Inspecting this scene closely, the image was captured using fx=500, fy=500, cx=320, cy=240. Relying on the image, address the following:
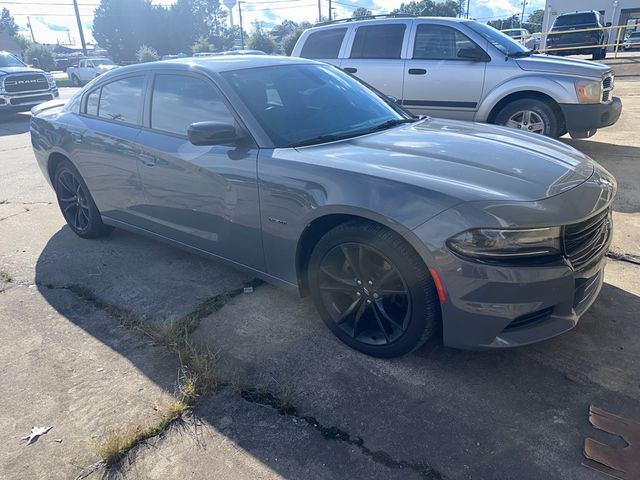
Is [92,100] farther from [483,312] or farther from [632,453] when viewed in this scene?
[632,453]

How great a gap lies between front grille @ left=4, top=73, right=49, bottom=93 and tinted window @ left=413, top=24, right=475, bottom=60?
11.9m

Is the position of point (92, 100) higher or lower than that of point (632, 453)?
higher

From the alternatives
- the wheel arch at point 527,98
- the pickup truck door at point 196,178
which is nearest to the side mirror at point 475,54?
the wheel arch at point 527,98

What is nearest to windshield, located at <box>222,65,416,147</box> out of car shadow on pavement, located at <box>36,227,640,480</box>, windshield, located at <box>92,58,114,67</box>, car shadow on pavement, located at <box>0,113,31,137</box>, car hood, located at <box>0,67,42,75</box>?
car shadow on pavement, located at <box>36,227,640,480</box>

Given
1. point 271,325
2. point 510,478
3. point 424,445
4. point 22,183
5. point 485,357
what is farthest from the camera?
point 22,183

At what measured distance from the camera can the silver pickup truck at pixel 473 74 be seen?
6.39m

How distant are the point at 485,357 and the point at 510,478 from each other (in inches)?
33.6

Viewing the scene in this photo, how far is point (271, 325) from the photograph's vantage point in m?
3.31

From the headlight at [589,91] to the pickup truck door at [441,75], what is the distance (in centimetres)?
120

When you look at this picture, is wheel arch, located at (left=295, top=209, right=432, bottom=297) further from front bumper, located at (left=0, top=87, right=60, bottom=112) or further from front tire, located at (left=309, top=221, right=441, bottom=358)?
front bumper, located at (left=0, top=87, right=60, bottom=112)

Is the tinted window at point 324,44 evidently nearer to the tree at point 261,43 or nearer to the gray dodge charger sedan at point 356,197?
the gray dodge charger sedan at point 356,197

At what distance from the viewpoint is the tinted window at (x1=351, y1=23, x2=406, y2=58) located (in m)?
7.43

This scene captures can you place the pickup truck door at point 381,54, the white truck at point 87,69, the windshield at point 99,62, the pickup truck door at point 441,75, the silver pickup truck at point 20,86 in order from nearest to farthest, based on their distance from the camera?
the pickup truck door at point 441,75
the pickup truck door at point 381,54
the silver pickup truck at point 20,86
the white truck at point 87,69
the windshield at point 99,62

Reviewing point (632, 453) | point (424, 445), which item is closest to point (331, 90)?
point (424, 445)
